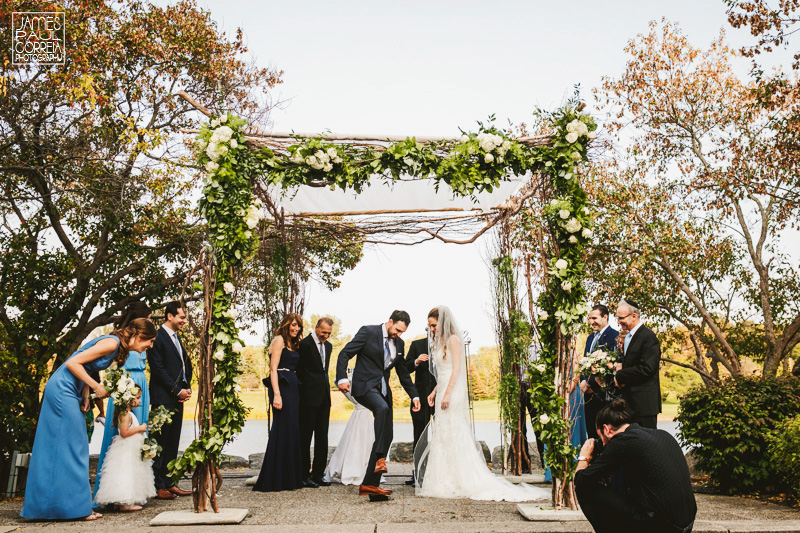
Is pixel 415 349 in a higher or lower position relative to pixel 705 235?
lower

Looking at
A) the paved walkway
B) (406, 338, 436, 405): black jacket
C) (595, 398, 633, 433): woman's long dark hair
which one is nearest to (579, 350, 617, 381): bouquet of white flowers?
the paved walkway

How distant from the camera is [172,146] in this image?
10336 millimetres

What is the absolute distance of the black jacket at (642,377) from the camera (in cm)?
609

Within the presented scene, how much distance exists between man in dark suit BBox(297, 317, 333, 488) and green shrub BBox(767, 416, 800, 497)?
16.2 feet

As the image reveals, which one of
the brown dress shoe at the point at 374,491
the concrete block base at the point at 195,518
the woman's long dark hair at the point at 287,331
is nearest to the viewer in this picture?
the concrete block base at the point at 195,518

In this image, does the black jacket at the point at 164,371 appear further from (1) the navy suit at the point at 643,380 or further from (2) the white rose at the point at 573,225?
(1) the navy suit at the point at 643,380

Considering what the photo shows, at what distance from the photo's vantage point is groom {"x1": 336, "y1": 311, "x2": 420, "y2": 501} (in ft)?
21.1

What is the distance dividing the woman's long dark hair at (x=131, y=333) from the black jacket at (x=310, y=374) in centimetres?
228

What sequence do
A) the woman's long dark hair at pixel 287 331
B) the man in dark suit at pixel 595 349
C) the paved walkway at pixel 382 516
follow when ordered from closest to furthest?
the paved walkway at pixel 382 516, the man in dark suit at pixel 595 349, the woman's long dark hair at pixel 287 331

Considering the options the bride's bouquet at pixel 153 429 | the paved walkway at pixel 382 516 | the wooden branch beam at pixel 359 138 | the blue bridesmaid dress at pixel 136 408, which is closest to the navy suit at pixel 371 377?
the paved walkway at pixel 382 516

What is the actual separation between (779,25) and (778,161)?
291 centimetres

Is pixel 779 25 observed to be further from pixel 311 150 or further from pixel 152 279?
pixel 152 279

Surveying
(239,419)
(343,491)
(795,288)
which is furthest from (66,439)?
(795,288)

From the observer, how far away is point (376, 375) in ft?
22.7
